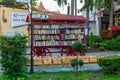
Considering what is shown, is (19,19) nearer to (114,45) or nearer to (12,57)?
(12,57)

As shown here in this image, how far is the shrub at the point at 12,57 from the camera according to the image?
975cm

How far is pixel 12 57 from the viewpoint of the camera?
9867mm

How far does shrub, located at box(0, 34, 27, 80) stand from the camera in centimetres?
975

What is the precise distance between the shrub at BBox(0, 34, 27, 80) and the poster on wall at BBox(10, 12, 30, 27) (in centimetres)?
192

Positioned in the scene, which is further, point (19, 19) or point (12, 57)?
point (19, 19)

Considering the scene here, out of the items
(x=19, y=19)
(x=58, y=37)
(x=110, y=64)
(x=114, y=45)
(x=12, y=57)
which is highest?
(x=19, y=19)

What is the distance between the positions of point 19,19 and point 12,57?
2550mm

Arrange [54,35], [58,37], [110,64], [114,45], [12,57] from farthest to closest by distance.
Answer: [114,45] < [54,35] < [58,37] < [110,64] < [12,57]

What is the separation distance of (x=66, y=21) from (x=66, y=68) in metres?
7.47

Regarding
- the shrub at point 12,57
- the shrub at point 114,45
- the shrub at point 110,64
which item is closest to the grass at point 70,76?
the shrub at point 110,64

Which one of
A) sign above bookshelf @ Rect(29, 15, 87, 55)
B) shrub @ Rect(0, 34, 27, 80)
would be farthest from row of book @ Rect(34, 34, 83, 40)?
shrub @ Rect(0, 34, 27, 80)

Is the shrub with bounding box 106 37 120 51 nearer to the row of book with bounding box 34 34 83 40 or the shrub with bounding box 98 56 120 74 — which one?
the row of book with bounding box 34 34 83 40

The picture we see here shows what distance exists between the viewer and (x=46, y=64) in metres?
12.6

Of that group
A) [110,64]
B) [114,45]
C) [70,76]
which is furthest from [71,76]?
[114,45]
